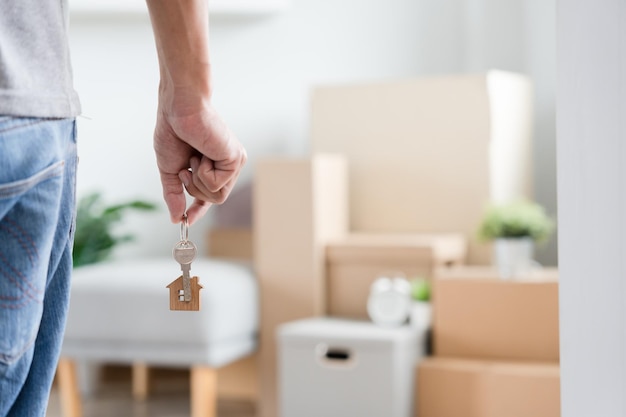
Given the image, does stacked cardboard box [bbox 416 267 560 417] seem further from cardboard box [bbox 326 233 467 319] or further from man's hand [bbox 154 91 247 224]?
man's hand [bbox 154 91 247 224]

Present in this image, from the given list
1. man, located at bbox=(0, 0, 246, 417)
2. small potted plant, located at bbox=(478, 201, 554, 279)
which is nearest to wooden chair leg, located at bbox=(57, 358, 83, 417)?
small potted plant, located at bbox=(478, 201, 554, 279)

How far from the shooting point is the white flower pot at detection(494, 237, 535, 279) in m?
2.03

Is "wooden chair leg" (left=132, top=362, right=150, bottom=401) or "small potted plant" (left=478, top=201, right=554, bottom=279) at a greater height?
"small potted plant" (left=478, top=201, right=554, bottom=279)

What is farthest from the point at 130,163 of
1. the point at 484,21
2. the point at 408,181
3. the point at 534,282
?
the point at 534,282

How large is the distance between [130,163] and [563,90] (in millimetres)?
2248

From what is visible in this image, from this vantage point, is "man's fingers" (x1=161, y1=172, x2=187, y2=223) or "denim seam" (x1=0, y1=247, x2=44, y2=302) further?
"man's fingers" (x1=161, y1=172, x2=187, y2=223)

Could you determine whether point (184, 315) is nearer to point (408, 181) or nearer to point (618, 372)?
point (408, 181)

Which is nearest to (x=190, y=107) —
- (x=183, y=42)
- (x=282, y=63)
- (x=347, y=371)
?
(x=183, y=42)

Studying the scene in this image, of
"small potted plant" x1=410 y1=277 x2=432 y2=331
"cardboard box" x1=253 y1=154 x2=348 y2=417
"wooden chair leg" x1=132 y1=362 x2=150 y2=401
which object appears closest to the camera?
"small potted plant" x1=410 y1=277 x2=432 y2=331

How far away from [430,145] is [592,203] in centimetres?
166

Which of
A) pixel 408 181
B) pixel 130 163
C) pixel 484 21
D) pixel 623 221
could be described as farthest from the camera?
pixel 130 163

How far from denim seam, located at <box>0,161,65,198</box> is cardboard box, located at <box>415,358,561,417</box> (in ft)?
5.11

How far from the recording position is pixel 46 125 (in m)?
0.46

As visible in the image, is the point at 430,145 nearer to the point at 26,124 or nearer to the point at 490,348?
the point at 490,348
